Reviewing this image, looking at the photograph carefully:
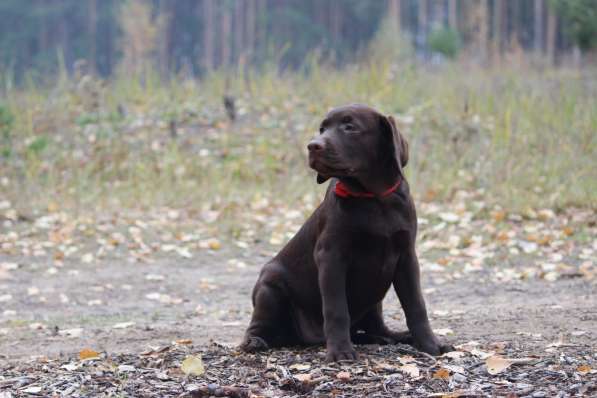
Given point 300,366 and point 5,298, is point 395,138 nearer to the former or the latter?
point 300,366

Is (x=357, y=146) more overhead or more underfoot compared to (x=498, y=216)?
more overhead

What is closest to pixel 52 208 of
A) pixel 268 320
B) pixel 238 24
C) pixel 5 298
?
pixel 5 298

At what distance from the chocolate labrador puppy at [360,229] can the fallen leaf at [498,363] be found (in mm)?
376

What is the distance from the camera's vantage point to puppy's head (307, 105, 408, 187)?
149 inches

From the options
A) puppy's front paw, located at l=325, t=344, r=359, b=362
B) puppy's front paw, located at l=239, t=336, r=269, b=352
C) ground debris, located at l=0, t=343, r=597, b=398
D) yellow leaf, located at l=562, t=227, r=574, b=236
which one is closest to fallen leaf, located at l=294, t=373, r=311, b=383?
ground debris, located at l=0, t=343, r=597, b=398

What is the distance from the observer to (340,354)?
3939mm

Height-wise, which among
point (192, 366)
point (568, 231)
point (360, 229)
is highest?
point (360, 229)

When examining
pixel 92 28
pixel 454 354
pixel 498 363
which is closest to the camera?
pixel 498 363

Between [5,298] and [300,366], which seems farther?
[5,298]

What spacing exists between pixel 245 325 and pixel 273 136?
8.49 m

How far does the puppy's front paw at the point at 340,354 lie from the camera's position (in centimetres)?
393

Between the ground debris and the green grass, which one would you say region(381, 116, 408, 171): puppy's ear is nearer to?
the ground debris

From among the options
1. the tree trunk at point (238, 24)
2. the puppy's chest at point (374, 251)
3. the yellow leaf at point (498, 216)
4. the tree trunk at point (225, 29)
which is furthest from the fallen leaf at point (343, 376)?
the tree trunk at point (238, 24)

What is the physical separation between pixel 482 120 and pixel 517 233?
4695 millimetres
